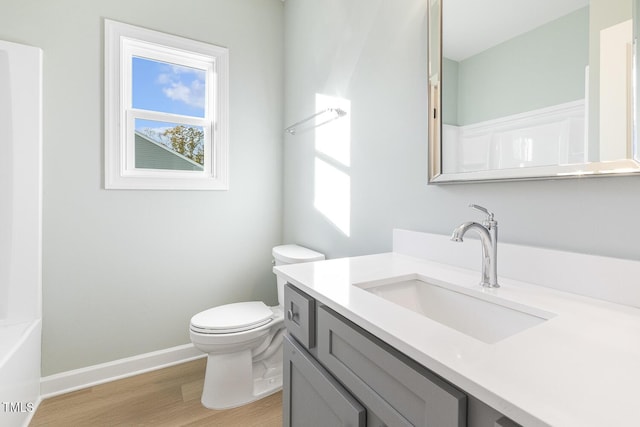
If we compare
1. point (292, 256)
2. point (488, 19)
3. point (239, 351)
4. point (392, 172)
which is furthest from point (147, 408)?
point (488, 19)

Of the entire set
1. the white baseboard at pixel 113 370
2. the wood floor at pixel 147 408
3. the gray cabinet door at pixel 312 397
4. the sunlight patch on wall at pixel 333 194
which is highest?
the sunlight patch on wall at pixel 333 194

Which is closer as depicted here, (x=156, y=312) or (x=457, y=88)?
(x=457, y=88)

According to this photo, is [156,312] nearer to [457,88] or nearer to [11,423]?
[11,423]

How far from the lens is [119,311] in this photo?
1.96 meters

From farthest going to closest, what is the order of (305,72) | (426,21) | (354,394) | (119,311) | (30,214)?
1. (305,72)
2. (119,311)
3. (30,214)
4. (426,21)
5. (354,394)

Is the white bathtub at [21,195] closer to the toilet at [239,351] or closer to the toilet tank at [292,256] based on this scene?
the toilet at [239,351]

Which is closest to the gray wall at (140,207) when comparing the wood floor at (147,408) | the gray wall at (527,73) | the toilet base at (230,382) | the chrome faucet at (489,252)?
the wood floor at (147,408)

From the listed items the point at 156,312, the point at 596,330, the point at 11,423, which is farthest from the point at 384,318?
the point at 156,312

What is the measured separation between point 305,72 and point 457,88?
128 cm

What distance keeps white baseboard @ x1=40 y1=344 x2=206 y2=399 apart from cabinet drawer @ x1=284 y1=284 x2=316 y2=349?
1.47 metres

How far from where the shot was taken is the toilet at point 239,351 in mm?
1619

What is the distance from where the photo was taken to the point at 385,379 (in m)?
0.64

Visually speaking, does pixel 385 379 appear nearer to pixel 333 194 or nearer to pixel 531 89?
pixel 531 89

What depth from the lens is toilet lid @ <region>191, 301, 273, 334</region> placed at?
1.61 metres
